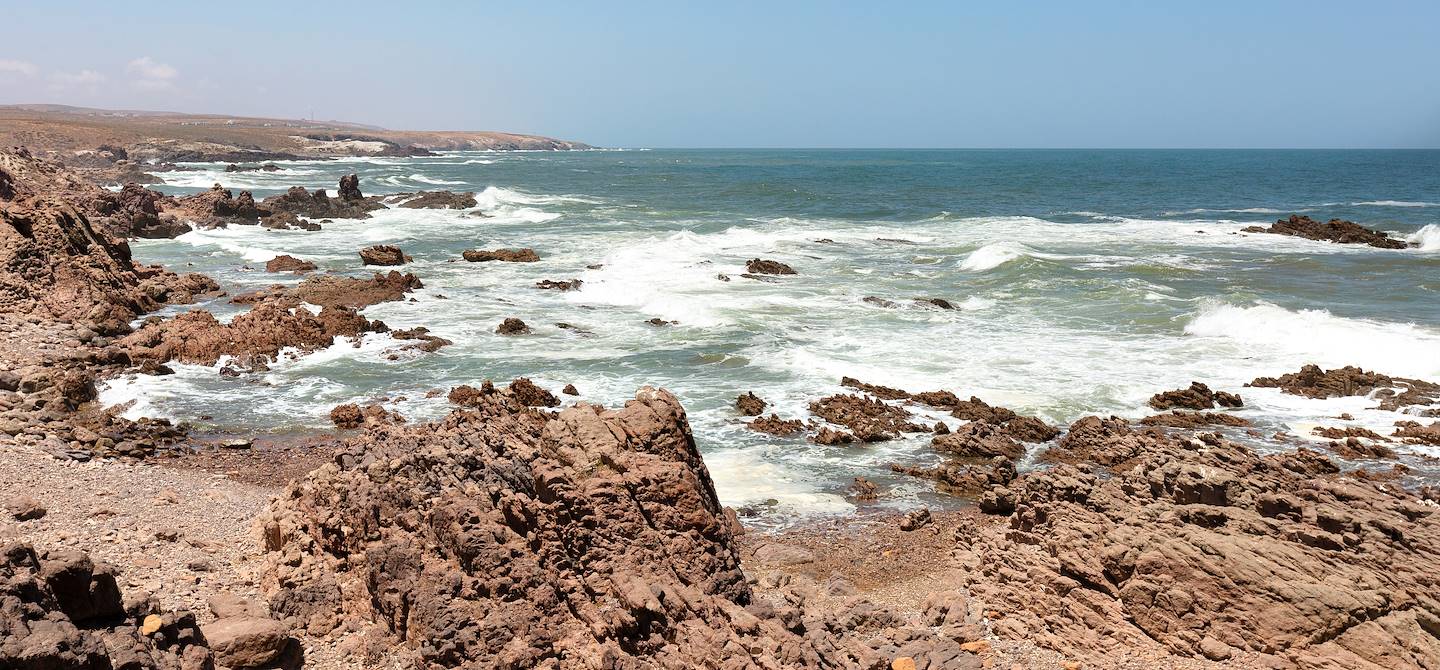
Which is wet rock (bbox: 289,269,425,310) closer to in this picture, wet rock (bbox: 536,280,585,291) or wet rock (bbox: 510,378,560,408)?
wet rock (bbox: 536,280,585,291)

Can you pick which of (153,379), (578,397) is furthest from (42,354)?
(578,397)

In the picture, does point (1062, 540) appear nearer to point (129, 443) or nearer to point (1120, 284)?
point (129, 443)

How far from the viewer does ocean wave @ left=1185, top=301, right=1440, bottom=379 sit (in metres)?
19.0

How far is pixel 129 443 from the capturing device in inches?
513

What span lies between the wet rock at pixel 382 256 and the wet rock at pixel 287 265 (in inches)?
73.4

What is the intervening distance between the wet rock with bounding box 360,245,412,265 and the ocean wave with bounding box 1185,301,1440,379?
2352 cm

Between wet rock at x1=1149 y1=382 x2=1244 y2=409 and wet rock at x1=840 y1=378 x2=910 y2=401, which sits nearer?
wet rock at x1=1149 y1=382 x2=1244 y2=409

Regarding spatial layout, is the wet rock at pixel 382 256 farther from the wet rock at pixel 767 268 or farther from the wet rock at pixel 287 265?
the wet rock at pixel 767 268

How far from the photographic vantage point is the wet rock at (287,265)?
29.2m

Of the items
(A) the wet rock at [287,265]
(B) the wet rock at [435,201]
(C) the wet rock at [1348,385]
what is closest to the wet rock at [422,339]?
(A) the wet rock at [287,265]

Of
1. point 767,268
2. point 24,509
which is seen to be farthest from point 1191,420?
point 767,268

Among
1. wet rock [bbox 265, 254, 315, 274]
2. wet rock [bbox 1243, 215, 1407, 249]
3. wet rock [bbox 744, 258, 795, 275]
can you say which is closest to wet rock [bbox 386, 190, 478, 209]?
wet rock [bbox 265, 254, 315, 274]

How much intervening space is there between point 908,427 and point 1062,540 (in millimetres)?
7006

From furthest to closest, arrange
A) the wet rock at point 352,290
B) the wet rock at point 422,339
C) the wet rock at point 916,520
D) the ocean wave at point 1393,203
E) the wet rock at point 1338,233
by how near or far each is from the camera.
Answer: the ocean wave at point 1393,203, the wet rock at point 1338,233, the wet rock at point 352,290, the wet rock at point 422,339, the wet rock at point 916,520
